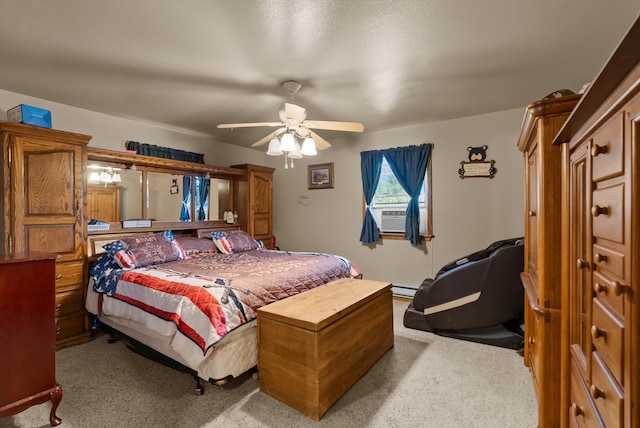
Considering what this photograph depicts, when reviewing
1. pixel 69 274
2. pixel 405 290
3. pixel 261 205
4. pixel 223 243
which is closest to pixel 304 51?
pixel 223 243

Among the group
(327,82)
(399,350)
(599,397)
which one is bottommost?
→ (399,350)

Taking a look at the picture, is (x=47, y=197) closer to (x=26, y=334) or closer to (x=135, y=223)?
(x=135, y=223)

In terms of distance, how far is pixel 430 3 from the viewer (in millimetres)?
1783

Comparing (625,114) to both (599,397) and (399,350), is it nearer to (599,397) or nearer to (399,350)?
(599,397)

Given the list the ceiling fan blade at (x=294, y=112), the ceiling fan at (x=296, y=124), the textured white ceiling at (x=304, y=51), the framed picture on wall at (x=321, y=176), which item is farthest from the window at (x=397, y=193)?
the ceiling fan blade at (x=294, y=112)

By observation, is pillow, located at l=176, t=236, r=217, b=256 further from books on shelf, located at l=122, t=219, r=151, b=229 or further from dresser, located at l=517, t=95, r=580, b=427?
dresser, located at l=517, t=95, r=580, b=427

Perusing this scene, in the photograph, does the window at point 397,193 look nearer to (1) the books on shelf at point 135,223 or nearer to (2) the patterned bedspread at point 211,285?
(2) the patterned bedspread at point 211,285

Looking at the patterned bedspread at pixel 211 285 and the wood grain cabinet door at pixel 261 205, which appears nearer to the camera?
the patterned bedspread at pixel 211 285

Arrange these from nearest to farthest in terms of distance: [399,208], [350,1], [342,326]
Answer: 1. [350,1]
2. [342,326]
3. [399,208]

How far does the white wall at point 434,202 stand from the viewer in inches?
150

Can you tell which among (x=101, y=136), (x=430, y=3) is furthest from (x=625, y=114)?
(x=101, y=136)

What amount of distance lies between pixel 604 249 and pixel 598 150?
0.28 m

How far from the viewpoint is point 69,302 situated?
2971 millimetres

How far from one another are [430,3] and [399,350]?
263 centimetres
